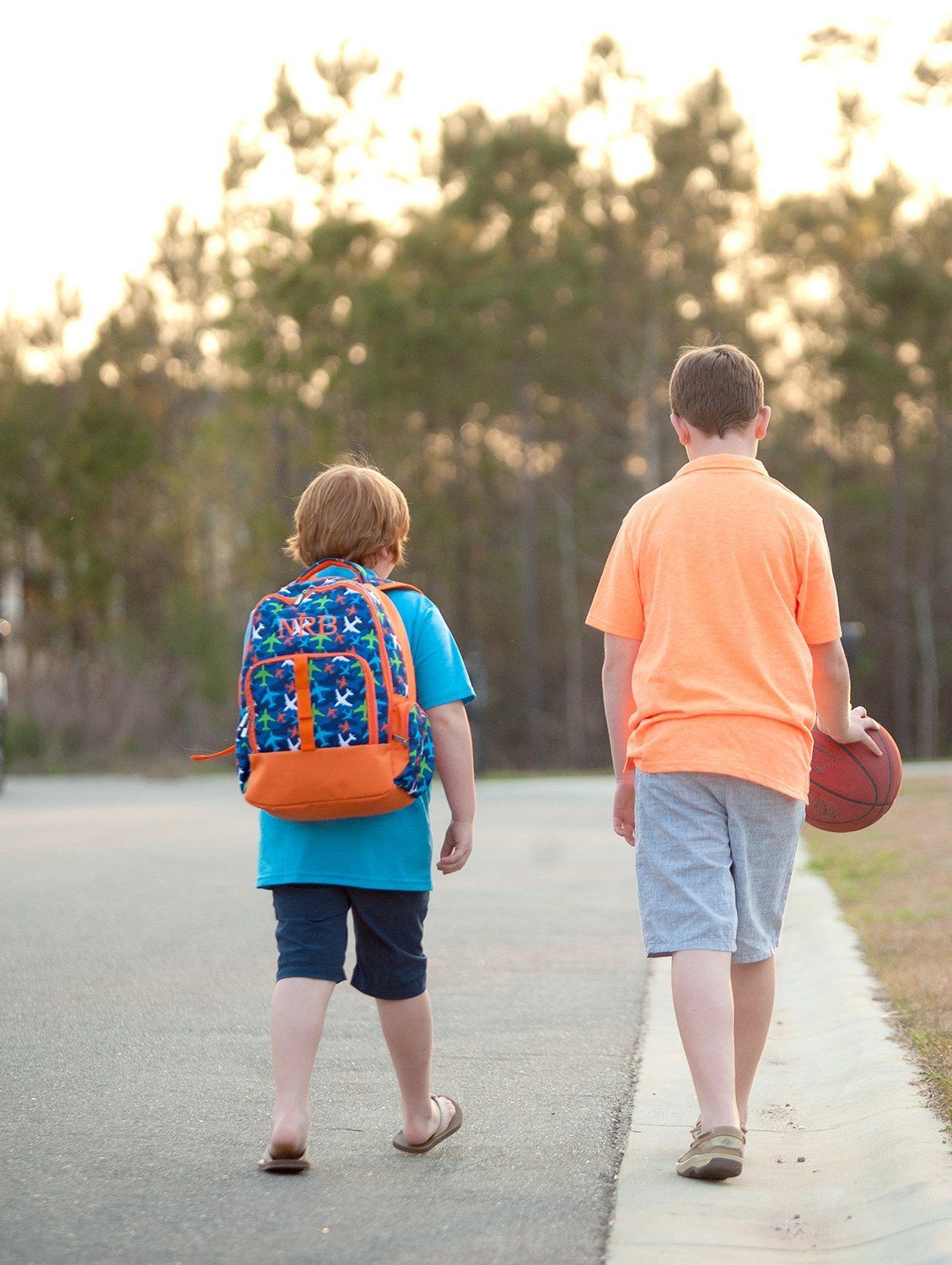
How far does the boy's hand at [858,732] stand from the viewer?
4.27 metres

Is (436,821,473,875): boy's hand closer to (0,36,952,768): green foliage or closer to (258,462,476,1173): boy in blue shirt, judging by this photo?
(258,462,476,1173): boy in blue shirt

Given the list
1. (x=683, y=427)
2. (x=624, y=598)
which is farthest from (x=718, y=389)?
(x=624, y=598)

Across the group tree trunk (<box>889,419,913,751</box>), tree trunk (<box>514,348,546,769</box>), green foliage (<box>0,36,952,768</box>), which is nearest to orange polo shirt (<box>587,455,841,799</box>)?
green foliage (<box>0,36,952,768</box>)

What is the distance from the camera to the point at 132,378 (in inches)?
1455

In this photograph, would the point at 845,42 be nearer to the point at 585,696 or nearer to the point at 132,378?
the point at 132,378

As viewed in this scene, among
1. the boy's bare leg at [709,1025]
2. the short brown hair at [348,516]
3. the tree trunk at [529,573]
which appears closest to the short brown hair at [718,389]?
the short brown hair at [348,516]

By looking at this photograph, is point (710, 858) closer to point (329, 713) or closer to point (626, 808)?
point (626, 808)

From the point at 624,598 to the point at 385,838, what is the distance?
0.81m

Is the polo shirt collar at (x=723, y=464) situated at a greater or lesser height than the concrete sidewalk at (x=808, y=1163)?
greater

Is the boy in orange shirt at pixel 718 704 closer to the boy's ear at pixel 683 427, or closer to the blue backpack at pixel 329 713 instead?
the boy's ear at pixel 683 427

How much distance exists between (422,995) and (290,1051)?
39 cm

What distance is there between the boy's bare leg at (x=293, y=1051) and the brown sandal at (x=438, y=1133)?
0.32m

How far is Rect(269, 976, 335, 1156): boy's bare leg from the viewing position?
3807 millimetres

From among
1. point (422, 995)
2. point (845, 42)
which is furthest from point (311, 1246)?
point (845, 42)
